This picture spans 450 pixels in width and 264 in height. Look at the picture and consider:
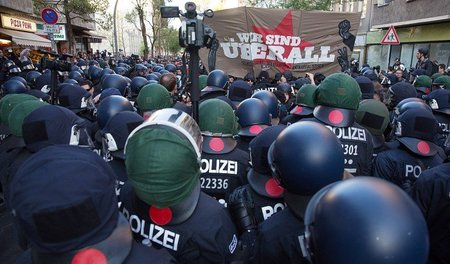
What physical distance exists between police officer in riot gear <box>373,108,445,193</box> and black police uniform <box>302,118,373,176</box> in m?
0.14

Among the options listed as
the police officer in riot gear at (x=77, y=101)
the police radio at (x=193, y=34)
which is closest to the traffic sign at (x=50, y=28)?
the police officer in riot gear at (x=77, y=101)

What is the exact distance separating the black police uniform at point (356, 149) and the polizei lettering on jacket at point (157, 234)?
2007 millimetres

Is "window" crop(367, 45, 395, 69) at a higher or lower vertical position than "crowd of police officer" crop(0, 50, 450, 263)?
higher

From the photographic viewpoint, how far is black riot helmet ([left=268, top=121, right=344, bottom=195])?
1897 mm

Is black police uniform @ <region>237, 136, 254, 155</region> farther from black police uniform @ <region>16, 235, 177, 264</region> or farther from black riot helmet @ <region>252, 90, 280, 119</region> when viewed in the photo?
black police uniform @ <region>16, 235, 177, 264</region>

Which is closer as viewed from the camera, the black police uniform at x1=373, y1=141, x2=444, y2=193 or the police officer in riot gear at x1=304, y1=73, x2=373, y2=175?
the black police uniform at x1=373, y1=141, x2=444, y2=193

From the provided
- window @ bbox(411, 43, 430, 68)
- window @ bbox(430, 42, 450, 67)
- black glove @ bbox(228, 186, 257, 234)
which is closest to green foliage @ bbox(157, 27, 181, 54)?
window @ bbox(411, 43, 430, 68)

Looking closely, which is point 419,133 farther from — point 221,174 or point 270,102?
point 270,102

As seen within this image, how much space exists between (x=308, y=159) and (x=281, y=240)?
47 cm

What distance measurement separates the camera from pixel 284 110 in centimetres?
606

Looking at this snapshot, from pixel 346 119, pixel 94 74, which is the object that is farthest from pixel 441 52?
pixel 346 119

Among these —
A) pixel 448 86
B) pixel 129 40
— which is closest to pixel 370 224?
pixel 448 86

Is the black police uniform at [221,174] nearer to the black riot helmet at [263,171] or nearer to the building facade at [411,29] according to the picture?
the black riot helmet at [263,171]

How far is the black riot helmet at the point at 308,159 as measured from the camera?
1.90 m
